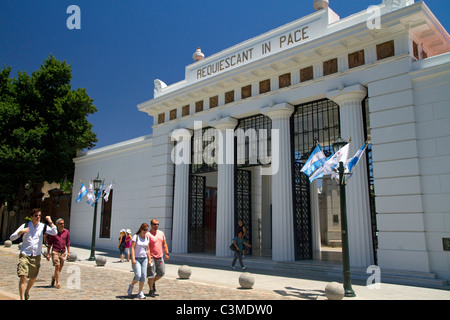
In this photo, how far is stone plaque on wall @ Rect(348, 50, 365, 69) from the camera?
12901 millimetres

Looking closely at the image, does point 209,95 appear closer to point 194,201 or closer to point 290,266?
point 194,201

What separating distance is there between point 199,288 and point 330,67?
9312mm

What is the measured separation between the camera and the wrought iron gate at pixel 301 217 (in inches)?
571

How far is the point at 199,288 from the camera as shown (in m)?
9.89

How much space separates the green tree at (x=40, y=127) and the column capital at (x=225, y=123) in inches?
530

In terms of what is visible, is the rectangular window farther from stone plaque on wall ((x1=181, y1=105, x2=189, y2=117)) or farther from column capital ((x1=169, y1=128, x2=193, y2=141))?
stone plaque on wall ((x1=181, y1=105, x2=189, y2=117))

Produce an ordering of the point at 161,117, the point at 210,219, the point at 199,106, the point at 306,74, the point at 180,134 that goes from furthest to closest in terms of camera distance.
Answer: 1. the point at 210,219
2. the point at 161,117
3. the point at 180,134
4. the point at 199,106
5. the point at 306,74

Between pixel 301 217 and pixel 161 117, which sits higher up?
pixel 161 117

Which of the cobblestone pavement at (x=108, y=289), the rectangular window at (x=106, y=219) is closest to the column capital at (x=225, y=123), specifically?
the cobblestone pavement at (x=108, y=289)

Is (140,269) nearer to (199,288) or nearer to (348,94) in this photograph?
(199,288)

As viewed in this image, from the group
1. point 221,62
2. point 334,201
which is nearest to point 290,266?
point 221,62

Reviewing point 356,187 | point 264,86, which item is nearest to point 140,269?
point 356,187

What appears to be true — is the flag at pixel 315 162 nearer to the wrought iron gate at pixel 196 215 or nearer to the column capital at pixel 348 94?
the column capital at pixel 348 94
